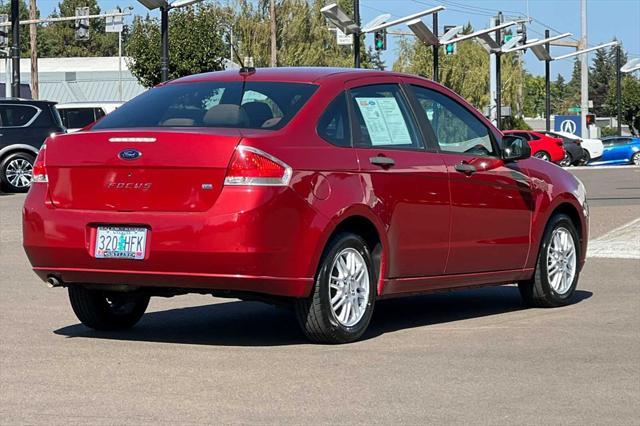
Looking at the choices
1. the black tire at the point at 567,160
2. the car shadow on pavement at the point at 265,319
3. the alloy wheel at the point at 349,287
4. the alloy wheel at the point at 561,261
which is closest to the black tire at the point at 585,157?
the black tire at the point at 567,160

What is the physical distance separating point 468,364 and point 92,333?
8.14 ft

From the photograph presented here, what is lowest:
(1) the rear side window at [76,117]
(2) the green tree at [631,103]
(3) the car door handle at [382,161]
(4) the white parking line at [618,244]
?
(4) the white parking line at [618,244]

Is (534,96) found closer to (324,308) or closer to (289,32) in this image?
(289,32)

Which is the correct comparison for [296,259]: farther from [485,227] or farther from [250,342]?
[485,227]

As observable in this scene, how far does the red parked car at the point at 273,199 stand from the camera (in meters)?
7.79

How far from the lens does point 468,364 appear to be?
24.8 feet

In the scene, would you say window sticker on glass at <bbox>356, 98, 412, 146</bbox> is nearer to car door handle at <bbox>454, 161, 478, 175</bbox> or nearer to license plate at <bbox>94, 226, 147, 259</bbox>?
car door handle at <bbox>454, 161, 478, 175</bbox>

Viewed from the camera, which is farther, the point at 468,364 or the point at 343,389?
the point at 468,364

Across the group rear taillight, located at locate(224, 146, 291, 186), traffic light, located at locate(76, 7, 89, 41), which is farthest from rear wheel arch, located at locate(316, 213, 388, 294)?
traffic light, located at locate(76, 7, 89, 41)

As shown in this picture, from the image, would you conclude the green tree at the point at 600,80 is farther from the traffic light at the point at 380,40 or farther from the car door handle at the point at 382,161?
the car door handle at the point at 382,161

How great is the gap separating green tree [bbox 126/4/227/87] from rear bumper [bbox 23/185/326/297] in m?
57.7

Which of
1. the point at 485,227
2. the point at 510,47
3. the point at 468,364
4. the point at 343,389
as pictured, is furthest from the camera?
the point at 510,47

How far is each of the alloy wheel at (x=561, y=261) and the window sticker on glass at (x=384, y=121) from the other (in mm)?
1856

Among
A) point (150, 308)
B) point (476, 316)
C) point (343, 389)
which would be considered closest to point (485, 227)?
point (476, 316)
